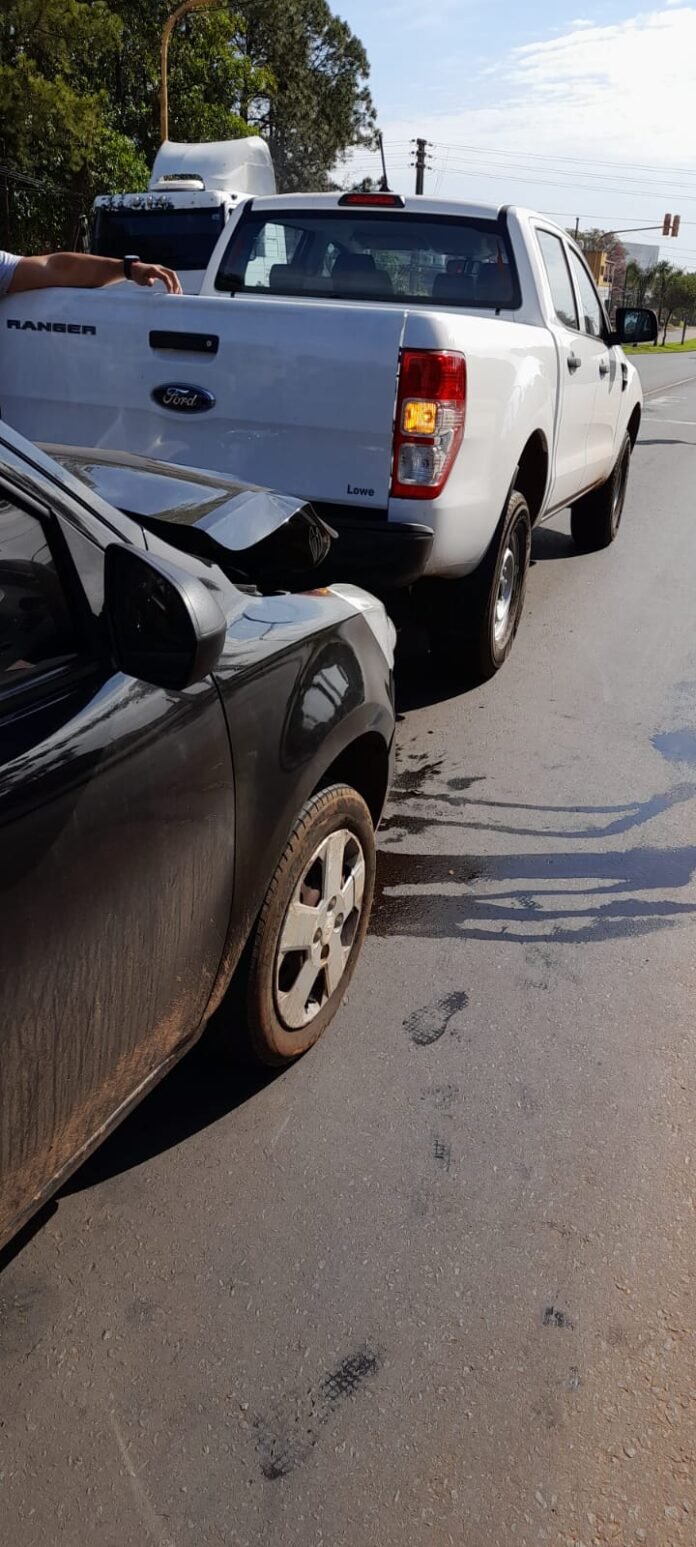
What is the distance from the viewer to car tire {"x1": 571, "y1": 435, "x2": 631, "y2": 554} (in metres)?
8.38

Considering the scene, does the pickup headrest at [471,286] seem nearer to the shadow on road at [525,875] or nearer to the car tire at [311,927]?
the shadow on road at [525,875]

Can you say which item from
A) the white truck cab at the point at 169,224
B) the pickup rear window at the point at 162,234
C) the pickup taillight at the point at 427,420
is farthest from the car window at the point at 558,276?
the pickup rear window at the point at 162,234

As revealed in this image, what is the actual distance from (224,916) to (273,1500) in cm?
97

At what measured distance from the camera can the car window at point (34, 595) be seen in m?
1.86

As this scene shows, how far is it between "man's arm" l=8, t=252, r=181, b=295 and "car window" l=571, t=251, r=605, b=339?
309 centimetres

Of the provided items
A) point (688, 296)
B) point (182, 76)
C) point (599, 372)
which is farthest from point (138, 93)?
point (688, 296)

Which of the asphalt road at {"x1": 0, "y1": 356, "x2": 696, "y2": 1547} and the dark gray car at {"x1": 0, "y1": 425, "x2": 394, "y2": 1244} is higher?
the dark gray car at {"x1": 0, "y1": 425, "x2": 394, "y2": 1244}

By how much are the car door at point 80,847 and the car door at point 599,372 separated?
17.9ft

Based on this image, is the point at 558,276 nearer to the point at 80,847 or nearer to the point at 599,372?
the point at 599,372

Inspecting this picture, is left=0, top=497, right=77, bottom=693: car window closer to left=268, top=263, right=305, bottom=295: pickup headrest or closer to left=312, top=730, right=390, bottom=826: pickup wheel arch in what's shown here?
left=312, top=730, right=390, bottom=826: pickup wheel arch

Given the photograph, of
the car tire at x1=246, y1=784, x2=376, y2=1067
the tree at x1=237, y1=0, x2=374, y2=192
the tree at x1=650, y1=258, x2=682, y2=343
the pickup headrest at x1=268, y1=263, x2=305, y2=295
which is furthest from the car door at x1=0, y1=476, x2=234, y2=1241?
the tree at x1=650, y1=258, x2=682, y2=343

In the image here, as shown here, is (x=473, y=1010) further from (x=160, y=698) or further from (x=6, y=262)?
(x=6, y=262)

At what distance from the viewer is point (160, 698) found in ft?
6.45

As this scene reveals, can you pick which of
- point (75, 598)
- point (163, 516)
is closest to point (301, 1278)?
point (75, 598)
